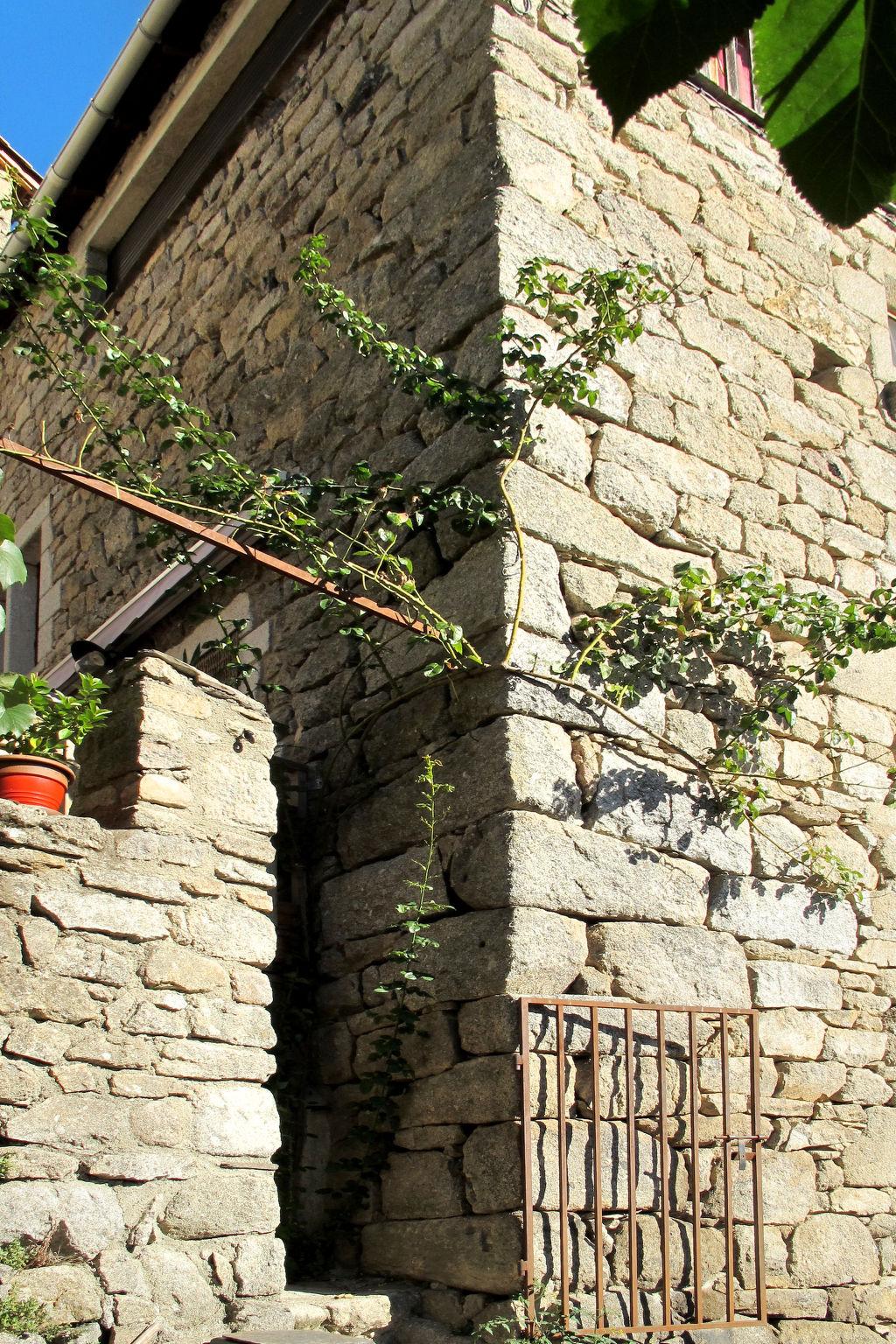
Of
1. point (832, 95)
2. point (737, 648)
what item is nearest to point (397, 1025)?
point (737, 648)

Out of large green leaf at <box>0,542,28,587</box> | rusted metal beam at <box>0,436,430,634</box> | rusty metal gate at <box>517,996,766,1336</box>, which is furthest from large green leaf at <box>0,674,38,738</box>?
rusty metal gate at <box>517,996,766,1336</box>

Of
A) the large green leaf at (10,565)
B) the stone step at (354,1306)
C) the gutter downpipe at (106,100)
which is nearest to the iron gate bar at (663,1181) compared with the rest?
the stone step at (354,1306)

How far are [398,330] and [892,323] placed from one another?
2323 millimetres

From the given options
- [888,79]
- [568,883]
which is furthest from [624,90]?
[568,883]

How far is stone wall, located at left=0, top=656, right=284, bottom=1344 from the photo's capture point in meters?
2.84

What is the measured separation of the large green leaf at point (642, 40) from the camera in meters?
0.66

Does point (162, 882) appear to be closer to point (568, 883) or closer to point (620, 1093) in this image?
point (568, 883)

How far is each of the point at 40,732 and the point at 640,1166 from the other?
189cm

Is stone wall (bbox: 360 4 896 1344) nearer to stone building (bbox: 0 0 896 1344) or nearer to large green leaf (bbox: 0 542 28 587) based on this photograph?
stone building (bbox: 0 0 896 1344)

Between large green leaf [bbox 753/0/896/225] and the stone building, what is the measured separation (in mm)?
2620

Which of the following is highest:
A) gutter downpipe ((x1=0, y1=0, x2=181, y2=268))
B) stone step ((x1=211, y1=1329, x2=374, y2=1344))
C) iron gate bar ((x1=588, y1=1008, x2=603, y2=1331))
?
gutter downpipe ((x1=0, y1=0, x2=181, y2=268))

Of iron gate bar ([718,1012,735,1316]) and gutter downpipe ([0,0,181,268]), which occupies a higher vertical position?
gutter downpipe ([0,0,181,268])

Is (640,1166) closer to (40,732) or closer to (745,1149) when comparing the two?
(745,1149)

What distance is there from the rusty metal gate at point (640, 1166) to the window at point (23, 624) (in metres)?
4.83
